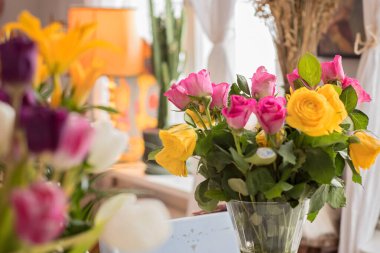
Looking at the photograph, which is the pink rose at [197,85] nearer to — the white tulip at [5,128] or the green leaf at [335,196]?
the green leaf at [335,196]

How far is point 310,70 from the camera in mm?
1074

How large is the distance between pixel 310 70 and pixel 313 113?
180 millimetres

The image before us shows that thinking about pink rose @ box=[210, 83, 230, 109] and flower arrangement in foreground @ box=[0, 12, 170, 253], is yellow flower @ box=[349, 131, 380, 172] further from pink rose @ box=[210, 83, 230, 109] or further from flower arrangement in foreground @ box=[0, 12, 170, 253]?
flower arrangement in foreground @ box=[0, 12, 170, 253]

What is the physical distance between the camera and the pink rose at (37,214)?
1.37ft

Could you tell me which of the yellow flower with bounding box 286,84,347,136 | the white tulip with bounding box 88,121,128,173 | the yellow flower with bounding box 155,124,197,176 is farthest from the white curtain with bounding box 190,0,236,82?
the white tulip with bounding box 88,121,128,173

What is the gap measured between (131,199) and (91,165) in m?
0.05

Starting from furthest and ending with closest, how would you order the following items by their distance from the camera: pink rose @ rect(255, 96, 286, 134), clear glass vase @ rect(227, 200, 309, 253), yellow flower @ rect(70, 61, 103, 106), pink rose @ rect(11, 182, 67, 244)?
clear glass vase @ rect(227, 200, 309, 253) < pink rose @ rect(255, 96, 286, 134) < yellow flower @ rect(70, 61, 103, 106) < pink rose @ rect(11, 182, 67, 244)

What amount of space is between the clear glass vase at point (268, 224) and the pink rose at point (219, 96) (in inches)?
6.6

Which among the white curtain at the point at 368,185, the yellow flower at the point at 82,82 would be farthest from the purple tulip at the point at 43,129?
the white curtain at the point at 368,185

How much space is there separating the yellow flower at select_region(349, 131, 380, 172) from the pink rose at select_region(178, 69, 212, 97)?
0.24 meters

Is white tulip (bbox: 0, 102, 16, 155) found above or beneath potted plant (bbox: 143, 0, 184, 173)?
above

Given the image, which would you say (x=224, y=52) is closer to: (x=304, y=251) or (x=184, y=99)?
(x=304, y=251)

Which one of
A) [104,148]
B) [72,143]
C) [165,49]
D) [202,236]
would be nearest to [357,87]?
[202,236]

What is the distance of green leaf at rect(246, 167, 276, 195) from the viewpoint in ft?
3.20
